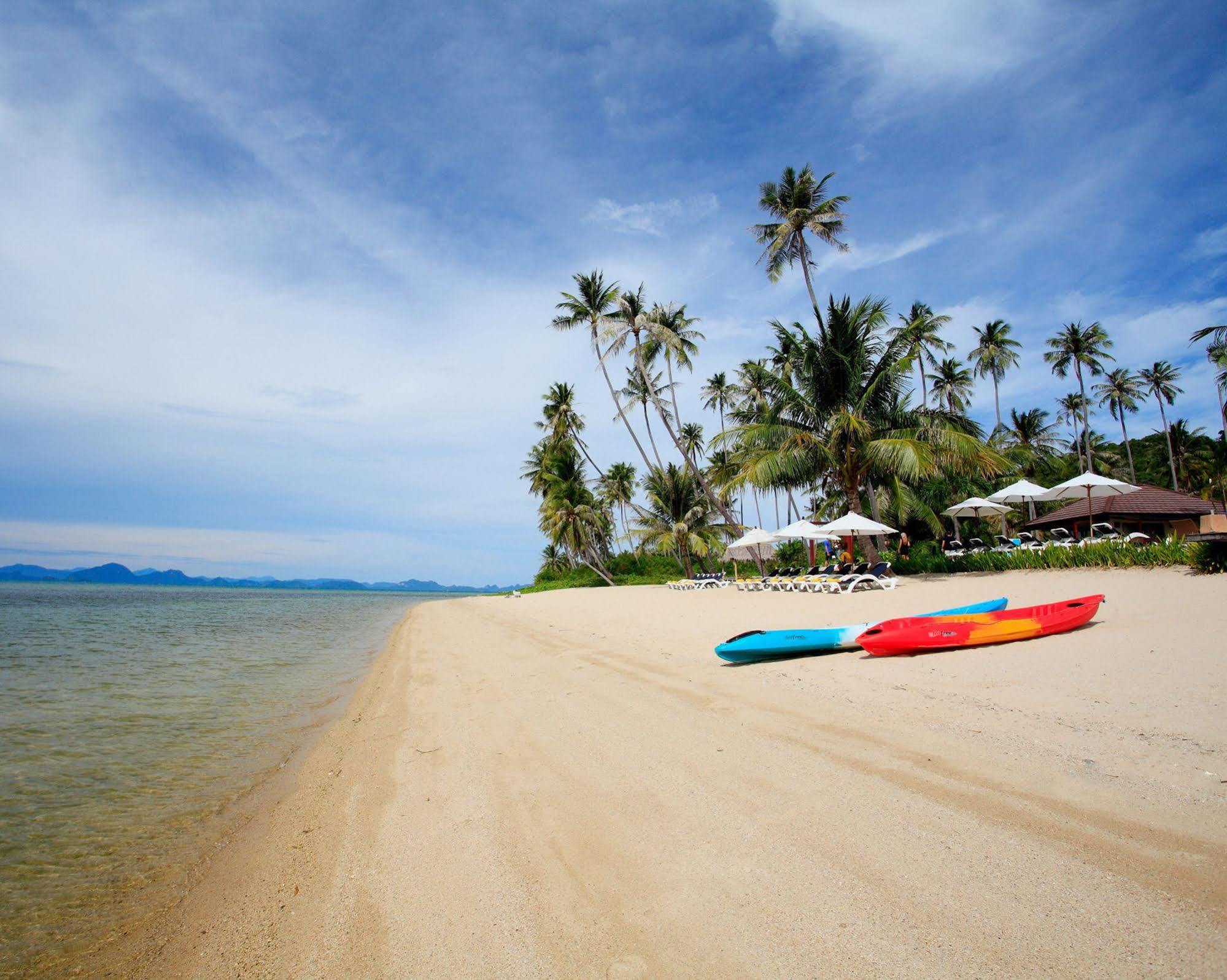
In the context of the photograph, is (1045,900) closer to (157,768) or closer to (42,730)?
(157,768)

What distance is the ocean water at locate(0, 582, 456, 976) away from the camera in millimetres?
3152

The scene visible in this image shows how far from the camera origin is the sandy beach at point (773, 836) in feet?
6.96

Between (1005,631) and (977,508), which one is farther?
(977,508)

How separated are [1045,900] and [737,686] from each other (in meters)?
3.62

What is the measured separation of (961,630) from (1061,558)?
10.2 meters

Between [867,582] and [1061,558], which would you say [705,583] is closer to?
[867,582]

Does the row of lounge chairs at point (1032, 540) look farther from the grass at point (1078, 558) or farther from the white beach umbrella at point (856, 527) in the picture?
the white beach umbrella at point (856, 527)

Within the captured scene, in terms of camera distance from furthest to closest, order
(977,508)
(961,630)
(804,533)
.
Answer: (977,508)
(804,533)
(961,630)

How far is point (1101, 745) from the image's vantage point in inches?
140

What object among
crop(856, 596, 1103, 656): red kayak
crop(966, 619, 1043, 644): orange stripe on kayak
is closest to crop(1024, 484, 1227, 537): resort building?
crop(856, 596, 1103, 656): red kayak

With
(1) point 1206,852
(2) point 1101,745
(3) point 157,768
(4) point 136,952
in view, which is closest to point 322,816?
(4) point 136,952

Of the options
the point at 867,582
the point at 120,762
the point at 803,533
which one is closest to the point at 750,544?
the point at 803,533

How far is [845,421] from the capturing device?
55.0 ft

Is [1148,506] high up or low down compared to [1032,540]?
up
